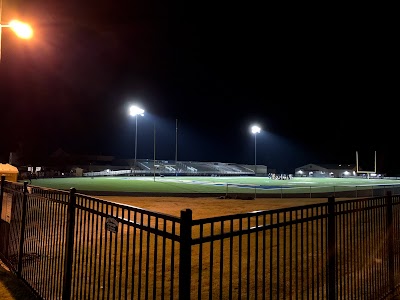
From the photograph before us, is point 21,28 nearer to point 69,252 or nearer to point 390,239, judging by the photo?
point 69,252

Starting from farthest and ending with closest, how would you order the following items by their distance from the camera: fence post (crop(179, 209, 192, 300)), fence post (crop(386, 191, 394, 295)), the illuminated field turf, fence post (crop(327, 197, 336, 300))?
the illuminated field turf → fence post (crop(386, 191, 394, 295)) → fence post (crop(327, 197, 336, 300)) → fence post (crop(179, 209, 192, 300))

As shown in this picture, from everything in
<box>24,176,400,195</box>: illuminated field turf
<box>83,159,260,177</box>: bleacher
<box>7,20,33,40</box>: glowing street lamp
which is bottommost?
<box>24,176,400,195</box>: illuminated field turf

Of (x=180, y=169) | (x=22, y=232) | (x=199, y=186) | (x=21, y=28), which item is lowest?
(x=199, y=186)

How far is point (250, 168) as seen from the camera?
405ft

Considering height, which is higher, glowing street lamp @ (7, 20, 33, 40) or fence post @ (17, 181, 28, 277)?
glowing street lamp @ (7, 20, 33, 40)

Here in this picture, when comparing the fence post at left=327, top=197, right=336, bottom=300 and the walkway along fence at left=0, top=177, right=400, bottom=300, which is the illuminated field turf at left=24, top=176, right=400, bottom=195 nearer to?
the walkway along fence at left=0, top=177, right=400, bottom=300

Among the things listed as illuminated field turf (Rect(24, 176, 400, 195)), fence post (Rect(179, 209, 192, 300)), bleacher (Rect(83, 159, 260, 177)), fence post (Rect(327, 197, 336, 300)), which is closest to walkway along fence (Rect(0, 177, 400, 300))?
fence post (Rect(327, 197, 336, 300))

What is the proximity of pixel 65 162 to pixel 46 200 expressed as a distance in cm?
10603

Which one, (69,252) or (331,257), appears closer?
(331,257)

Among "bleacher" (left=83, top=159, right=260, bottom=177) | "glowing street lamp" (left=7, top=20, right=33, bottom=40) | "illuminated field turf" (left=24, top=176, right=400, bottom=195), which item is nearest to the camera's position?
"glowing street lamp" (left=7, top=20, right=33, bottom=40)

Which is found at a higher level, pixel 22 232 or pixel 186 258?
pixel 186 258

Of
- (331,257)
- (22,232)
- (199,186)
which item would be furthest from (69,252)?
(199,186)

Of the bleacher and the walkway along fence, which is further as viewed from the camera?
the bleacher

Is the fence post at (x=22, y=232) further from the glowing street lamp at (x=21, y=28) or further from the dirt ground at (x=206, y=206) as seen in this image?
the dirt ground at (x=206, y=206)
